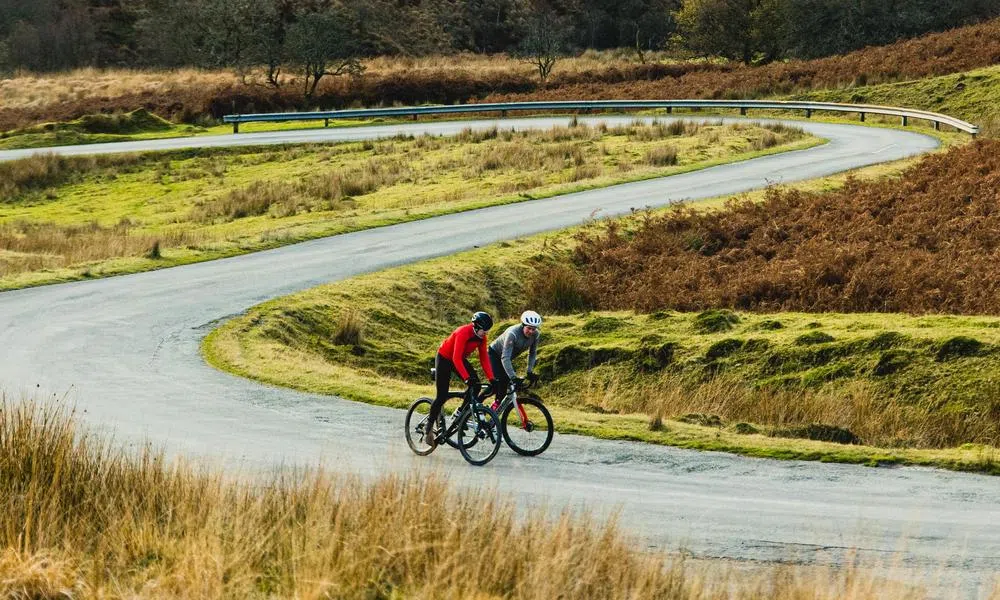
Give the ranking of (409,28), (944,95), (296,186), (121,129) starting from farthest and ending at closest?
(409,28) → (121,129) → (944,95) → (296,186)

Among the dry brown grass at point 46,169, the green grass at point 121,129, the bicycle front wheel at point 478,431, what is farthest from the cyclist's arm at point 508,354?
the green grass at point 121,129

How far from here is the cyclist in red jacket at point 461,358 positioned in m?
13.0

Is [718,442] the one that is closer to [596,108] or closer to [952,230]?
[952,230]

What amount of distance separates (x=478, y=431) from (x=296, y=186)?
1067 inches

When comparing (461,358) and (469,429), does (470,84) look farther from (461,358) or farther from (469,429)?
(461,358)

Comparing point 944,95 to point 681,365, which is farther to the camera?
point 944,95

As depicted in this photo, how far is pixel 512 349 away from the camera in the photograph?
13148mm

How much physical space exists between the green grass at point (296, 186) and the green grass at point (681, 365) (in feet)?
19.8

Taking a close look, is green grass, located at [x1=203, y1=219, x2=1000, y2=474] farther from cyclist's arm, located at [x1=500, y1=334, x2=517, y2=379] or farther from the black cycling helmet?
the black cycling helmet

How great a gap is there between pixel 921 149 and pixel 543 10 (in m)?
72.7

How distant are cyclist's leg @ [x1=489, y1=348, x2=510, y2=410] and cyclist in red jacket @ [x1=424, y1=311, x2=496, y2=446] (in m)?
0.10

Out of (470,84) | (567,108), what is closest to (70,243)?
(567,108)

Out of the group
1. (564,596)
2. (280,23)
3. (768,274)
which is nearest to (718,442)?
(564,596)

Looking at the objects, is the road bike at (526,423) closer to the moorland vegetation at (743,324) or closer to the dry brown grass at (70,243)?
the moorland vegetation at (743,324)
